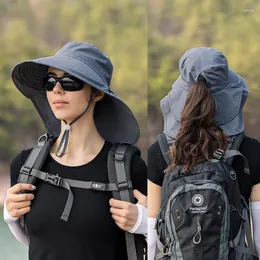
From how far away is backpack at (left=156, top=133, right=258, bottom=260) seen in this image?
134 centimetres

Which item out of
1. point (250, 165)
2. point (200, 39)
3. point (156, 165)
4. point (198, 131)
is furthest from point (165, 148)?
point (200, 39)

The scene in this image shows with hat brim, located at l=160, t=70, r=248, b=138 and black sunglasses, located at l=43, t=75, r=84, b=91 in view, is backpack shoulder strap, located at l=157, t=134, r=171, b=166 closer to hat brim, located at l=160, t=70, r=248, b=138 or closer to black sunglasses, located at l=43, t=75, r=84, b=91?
hat brim, located at l=160, t=70, r=248, b=138

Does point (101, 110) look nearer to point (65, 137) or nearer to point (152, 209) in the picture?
point (65, 137)

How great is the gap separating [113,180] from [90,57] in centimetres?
45

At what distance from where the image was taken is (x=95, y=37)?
98.5 inches

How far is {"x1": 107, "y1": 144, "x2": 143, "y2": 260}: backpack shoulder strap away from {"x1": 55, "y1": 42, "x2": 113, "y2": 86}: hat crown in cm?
29

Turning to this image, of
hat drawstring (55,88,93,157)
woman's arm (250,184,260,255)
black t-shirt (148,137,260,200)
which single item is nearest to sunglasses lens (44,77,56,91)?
hat drawstring (55,88,93,157)

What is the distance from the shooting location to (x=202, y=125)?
1442 mm

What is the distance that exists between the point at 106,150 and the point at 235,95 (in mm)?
491

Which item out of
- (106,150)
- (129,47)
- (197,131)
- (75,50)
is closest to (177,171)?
(197,131)

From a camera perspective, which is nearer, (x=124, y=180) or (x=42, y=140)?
(x=124, y=180)

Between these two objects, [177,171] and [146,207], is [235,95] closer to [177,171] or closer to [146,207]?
[177,171]

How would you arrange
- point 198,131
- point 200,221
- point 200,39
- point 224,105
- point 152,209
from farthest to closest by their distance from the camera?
point 200,39
point 152,209
point 224,105
point 198,131
point 200,221

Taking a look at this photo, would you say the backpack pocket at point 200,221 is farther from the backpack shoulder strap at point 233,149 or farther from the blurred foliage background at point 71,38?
the blurred foliage background at point 71,38
